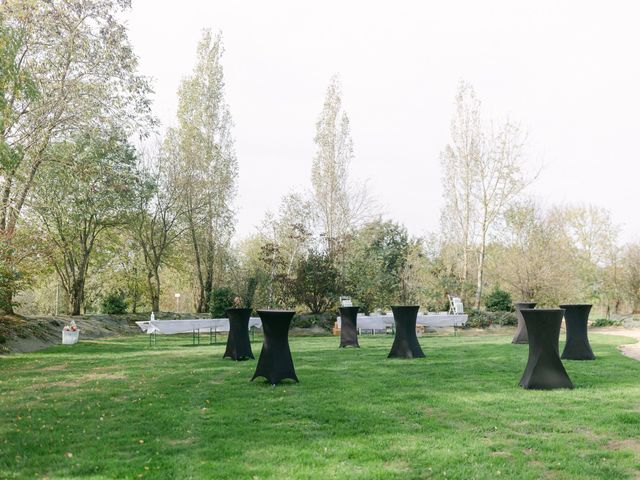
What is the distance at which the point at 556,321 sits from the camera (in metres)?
6.73

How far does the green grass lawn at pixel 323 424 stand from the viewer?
3.76 m

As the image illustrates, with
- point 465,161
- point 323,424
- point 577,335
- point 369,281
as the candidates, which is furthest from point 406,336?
point 465,161

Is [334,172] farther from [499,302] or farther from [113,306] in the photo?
[113,306]

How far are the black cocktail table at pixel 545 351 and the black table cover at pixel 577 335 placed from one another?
10.9 feet

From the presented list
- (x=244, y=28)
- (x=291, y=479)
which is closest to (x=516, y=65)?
(x=244, y=28)

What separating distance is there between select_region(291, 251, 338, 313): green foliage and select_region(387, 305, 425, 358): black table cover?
391 inches

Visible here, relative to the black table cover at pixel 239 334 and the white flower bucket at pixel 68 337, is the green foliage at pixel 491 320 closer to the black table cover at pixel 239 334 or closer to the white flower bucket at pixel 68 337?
the black table cover at pixel 239 334

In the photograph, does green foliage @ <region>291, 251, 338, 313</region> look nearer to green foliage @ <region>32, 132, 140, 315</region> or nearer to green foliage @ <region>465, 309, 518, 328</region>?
green foliage @ <region>465, 309, 518, 328</region>

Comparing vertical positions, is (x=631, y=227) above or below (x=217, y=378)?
above

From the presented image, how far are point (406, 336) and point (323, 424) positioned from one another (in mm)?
5559

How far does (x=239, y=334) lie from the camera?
400 inches

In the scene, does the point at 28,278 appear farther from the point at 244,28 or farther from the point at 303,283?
the point at 303,283

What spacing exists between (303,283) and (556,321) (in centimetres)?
1399

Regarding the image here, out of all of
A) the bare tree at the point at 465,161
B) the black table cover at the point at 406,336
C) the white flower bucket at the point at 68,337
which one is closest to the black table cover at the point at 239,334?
the black table cover at the point at 406,336
